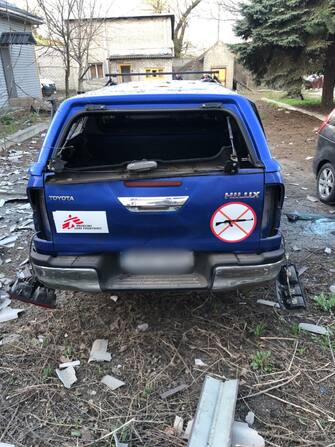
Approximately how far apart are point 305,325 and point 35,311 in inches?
94.6

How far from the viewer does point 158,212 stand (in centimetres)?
269

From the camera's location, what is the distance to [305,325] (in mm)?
3328

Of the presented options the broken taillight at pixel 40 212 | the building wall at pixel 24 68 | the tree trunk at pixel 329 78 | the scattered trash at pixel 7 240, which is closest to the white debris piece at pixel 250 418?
the broken taillight at pixel 40 212

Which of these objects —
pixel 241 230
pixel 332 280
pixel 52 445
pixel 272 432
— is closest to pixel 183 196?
pixel 241 230

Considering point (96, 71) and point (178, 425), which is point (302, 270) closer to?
point (178, 425)

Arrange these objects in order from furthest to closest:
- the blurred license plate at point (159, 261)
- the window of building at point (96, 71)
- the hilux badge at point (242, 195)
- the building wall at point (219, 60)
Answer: the building wall at point (219, 60) → the window of building at point (96, 71) → the blurred license plate at point (159, 261) → the hilux badge at point (242, 195)

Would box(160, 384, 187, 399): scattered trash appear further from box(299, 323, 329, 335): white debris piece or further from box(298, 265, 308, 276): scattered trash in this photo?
box(298, 265, 308, 276): scattered trash

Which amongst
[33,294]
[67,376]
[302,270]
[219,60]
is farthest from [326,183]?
[219,60]

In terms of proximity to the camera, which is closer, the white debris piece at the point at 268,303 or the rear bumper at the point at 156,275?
the rear bumper at the point at 156,275

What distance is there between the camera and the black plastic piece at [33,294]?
3213 mm

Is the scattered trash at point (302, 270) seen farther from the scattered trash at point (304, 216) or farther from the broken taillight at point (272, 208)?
the broken taillight at point (272, 208)

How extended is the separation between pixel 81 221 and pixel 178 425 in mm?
1469

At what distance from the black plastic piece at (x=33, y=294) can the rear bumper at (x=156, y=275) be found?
406 millimetres

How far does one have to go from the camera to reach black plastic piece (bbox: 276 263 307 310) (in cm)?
351
